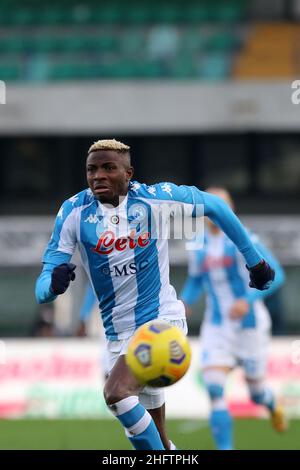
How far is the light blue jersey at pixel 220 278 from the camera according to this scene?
1028cm

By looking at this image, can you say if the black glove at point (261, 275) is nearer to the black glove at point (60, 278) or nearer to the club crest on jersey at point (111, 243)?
the club crest on jersey at point (111, 243)

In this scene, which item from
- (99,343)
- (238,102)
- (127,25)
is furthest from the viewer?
(127,25)

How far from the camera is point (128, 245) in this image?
6508 millimetres

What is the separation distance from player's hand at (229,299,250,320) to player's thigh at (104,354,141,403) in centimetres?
331

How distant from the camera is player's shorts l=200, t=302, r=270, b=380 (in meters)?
10.2

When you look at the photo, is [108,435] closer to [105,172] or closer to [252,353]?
[252,353]

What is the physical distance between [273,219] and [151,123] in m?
2.80

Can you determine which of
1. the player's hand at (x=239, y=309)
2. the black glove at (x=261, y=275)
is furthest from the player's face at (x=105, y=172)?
the player's hand at (x=239, y=309)

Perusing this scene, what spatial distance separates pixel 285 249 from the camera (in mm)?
19422

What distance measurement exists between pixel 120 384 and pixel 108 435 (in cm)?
525

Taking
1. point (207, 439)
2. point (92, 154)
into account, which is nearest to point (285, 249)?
point (207, 439)

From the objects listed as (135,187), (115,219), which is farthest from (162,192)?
(115,219)

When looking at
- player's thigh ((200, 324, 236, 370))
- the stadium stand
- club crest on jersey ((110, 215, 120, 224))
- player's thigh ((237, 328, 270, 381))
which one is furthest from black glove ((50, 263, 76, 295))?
the stadium stand
